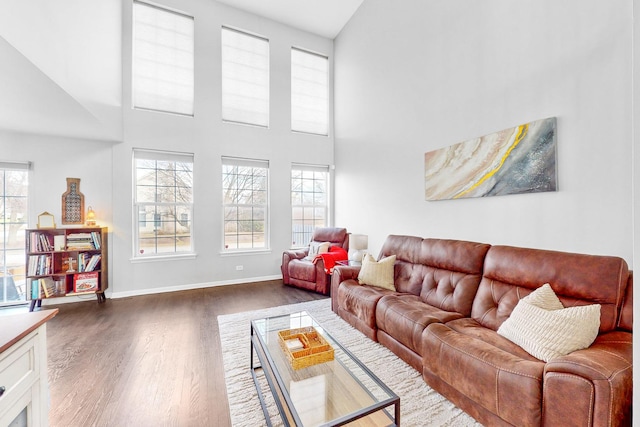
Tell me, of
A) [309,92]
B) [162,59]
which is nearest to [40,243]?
[162,59]

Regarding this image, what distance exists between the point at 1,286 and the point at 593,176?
6.77 meters

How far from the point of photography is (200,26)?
4551 mm

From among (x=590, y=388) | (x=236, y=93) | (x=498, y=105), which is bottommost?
(x=590, y=388)

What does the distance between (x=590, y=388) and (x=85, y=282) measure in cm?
513

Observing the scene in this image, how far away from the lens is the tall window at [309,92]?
5363mm

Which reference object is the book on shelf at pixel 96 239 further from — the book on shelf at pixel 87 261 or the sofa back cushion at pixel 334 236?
the sofa back cushion at pixel 334 236

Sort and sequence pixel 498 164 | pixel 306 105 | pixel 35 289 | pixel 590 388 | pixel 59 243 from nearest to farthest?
pixel 590 388
pixel 498 164
pixel 35 289
pixel 59 243
pixel 306 105

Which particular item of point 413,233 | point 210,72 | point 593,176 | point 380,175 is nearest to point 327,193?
point 380,175

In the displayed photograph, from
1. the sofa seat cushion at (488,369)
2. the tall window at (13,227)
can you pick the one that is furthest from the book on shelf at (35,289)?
the sofa seat cushion at (488,369)

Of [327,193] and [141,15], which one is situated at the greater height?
[141,15]

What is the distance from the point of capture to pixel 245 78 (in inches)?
195

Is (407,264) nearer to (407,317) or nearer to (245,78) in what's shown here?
(407,317)

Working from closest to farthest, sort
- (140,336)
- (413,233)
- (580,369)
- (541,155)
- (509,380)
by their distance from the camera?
(580,369), (509,380), (541,155), (140,336), (413,233)

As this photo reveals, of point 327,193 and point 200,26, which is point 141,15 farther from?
point 327,193
